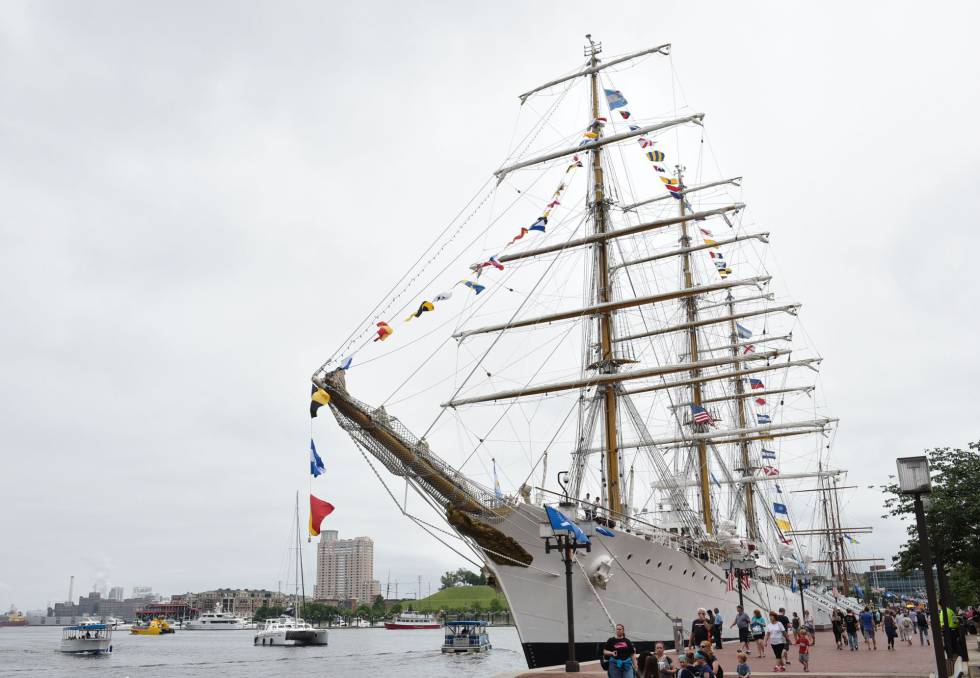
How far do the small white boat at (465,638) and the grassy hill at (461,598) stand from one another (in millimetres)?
80660

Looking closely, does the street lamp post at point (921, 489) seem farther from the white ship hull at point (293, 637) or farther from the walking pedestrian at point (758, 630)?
the white ship hull at point (293, 637)

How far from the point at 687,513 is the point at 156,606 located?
7655 inches

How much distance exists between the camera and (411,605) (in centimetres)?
16812

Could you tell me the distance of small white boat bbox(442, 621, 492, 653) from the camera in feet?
192

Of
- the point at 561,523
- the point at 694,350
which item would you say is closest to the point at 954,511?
the point at 561,523

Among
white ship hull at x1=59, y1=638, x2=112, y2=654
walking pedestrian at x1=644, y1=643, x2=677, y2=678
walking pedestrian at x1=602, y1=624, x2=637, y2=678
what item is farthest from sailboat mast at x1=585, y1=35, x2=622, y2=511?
white ship hull at x1=59, y1=638, x2=112, y2=654

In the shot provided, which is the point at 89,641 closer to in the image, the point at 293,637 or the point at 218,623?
the point at 293,637

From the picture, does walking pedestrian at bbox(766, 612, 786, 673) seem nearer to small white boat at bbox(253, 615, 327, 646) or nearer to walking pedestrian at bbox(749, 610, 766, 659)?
walking pedestrian at bbox(749, 610, 766, 659)

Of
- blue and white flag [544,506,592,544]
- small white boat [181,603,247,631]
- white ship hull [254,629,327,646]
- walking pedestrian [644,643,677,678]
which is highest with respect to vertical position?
blue and white flag [544,506,592,544]

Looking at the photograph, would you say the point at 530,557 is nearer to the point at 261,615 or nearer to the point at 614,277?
the point at 614,277

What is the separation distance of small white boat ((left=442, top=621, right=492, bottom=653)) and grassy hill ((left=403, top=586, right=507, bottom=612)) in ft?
265

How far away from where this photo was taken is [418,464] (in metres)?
22.9

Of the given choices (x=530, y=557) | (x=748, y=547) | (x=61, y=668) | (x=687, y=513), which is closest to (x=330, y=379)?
(x=530, y=557)

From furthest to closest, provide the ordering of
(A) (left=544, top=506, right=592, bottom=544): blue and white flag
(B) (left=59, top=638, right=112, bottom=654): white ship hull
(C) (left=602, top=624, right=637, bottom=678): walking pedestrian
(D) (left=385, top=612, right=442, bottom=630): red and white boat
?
(D) (left=385, top=612, right=442, bottom=630): red and white boat, (B) (left=59, top=638, right=112, bottom=654): white ship hull, (A) (left=544, top=506, right=592, bottom=544): blue and white flag, (C) (left=602, top=624, right=637, bottom=678): walking pedestrian
